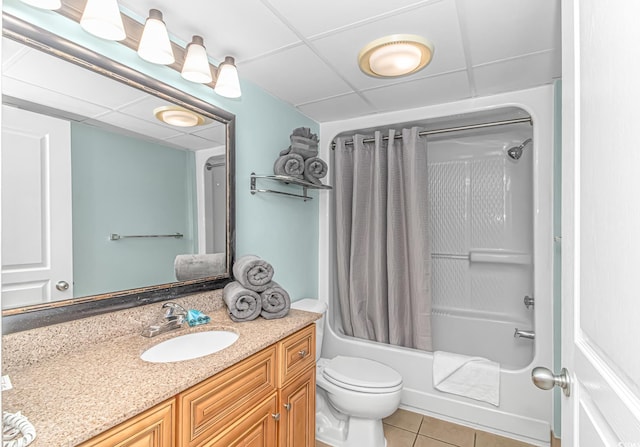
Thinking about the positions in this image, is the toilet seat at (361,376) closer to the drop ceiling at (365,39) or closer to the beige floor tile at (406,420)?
the beige floor tile at (406,420)

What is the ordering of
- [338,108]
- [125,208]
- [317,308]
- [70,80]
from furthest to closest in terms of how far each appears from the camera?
[338,108]
[317,308]
[125,208]
[70,80]

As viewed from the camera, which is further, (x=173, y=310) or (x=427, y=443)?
(x=427, y=443)

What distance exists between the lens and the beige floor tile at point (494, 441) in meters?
1.81

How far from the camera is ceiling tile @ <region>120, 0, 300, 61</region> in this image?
3.95 feet

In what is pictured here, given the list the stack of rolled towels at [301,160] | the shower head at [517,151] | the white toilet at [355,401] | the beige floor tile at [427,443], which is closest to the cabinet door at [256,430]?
the white toilet at [355,401]

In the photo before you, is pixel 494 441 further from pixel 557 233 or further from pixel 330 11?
pixel 330 11

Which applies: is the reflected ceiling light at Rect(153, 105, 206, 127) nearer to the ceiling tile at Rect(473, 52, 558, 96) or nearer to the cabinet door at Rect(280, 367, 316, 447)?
the cabinet door at Rect(280, 367, 316, 447)

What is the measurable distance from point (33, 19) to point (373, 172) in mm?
1959

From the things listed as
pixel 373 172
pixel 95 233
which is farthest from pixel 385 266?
pixel 95 233

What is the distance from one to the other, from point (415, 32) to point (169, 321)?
64.2 inches

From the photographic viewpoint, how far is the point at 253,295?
147cm

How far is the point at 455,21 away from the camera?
1.31 metres

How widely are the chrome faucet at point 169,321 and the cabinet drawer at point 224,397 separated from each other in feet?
1.23

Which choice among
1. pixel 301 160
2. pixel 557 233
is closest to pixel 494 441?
pixel 557 233
